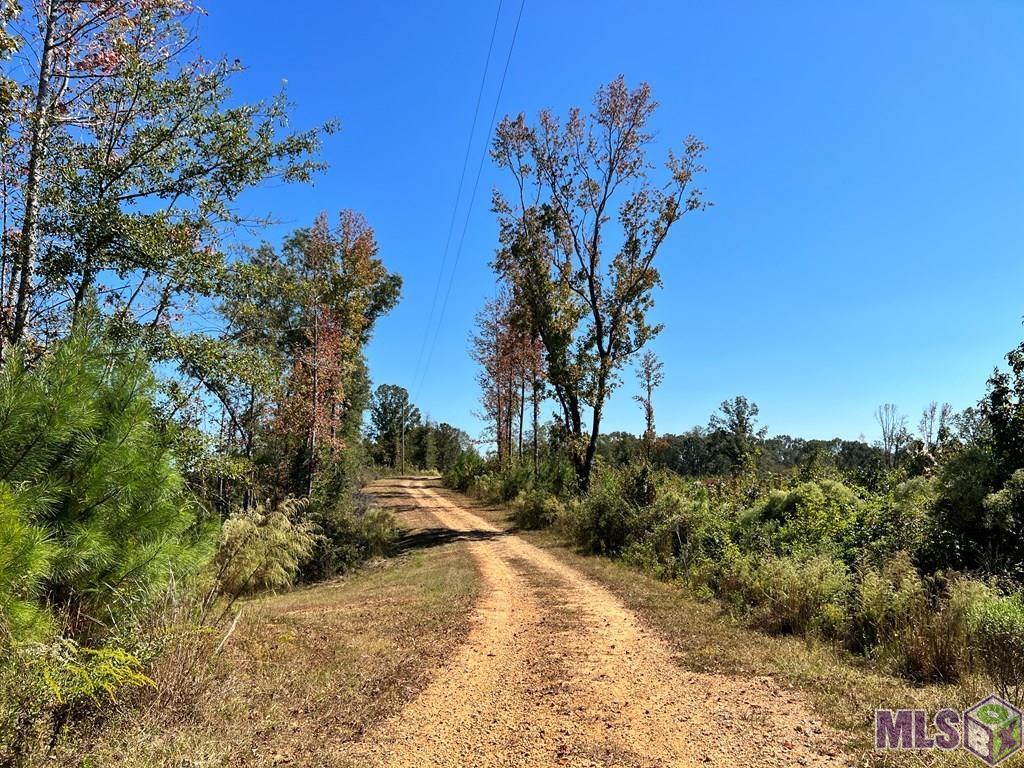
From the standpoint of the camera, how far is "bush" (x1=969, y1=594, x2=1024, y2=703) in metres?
5.23

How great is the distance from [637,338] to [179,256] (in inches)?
680

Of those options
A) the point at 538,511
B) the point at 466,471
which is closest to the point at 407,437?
the point at 466,471

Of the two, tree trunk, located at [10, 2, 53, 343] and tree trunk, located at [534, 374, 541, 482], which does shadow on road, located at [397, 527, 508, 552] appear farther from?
A: tree trunk, located at [10, 2, 53, 343]

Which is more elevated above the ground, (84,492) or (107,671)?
(84,492)

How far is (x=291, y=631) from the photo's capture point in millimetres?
7586

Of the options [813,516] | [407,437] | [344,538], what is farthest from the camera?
[407,437]

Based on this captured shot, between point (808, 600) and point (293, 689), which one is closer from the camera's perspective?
point (293, 689)

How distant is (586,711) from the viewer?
17.4ft

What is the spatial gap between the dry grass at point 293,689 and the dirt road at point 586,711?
13.7 inches

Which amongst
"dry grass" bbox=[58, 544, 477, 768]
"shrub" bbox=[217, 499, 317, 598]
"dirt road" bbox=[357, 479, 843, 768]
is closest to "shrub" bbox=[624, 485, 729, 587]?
"dirt road" bbox=[357, 479, 843, 768]

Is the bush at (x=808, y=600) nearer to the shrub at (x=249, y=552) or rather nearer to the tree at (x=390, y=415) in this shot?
the shrub at (x=249, y=552)

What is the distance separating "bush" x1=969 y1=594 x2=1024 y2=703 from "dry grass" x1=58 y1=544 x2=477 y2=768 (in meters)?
5.52

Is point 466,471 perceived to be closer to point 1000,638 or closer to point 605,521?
point 605,521

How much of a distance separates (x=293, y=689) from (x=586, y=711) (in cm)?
280
